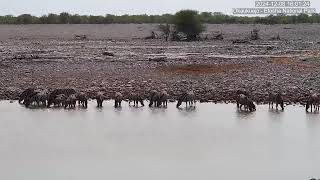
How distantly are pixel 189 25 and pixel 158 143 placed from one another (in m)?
41.2

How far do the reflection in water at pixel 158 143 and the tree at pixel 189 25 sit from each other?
35329mm

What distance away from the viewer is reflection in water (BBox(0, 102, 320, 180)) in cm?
1365

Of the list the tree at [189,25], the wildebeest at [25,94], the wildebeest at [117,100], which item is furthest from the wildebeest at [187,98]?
Answer: the tree at [189,25]

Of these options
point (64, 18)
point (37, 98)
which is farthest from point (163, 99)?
point (64, 18)

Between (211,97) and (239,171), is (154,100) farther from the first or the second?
(239,171)

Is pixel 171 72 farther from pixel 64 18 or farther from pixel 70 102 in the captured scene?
pixel 64 18

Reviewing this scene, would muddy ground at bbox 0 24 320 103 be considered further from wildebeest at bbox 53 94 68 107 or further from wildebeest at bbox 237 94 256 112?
wildebeest at bbox 53 94 68 107

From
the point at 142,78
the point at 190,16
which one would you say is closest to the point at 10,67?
the point at 142,78

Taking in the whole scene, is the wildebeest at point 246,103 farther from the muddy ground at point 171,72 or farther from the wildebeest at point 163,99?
the wildebeest at point 163,99

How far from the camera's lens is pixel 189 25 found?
186 ft

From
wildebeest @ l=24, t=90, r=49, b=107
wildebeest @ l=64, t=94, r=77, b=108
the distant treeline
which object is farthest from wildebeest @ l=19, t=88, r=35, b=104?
the distant treeline

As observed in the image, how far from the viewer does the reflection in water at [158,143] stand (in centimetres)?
1365

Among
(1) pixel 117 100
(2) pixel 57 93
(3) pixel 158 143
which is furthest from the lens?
(2) pixel 57 93

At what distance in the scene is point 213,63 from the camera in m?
32.7
